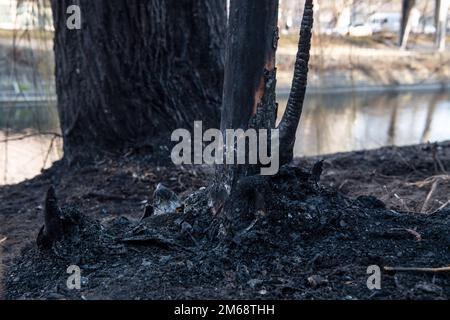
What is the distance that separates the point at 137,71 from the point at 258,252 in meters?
2.51

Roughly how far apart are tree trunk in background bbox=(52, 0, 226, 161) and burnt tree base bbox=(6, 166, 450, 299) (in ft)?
6.34

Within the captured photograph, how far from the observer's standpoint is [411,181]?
13.9 ft

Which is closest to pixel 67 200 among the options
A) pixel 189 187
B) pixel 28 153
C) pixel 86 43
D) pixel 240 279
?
pixel 189 187

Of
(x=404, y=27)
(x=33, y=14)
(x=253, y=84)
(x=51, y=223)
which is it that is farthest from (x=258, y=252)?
(x=404, y=27)

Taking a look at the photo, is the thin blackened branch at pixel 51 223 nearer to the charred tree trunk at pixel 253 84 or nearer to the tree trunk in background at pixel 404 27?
the charred tree trunk at pixel 253 84

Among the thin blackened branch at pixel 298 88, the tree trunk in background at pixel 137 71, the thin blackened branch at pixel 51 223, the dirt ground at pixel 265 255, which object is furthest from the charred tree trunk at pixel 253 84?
the tree trunk in background at pixel 137 71

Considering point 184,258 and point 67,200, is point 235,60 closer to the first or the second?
point 184,258

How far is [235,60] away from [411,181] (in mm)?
2267

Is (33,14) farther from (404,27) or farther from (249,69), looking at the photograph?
(404,27)

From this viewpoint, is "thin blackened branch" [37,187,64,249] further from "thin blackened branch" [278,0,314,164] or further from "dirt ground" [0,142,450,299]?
"thin blackened branch" [278,0,314,164]

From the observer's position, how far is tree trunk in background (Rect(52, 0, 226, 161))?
4391 mm

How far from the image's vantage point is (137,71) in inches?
176

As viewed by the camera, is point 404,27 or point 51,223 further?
point 404,27
